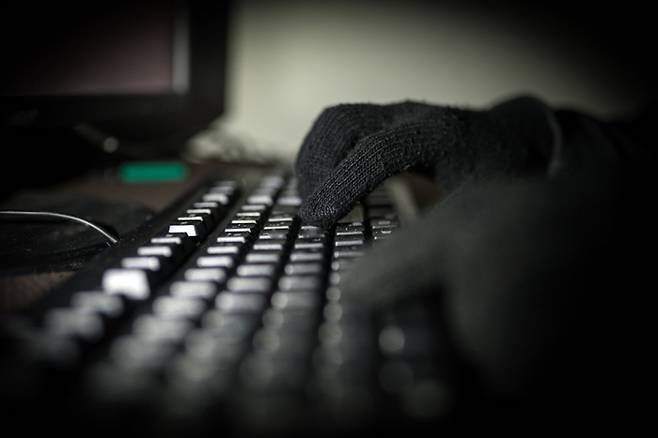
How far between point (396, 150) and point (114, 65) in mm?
467

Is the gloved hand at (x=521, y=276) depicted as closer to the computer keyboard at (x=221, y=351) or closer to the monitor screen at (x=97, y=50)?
the computer keyboard at (x=221, y=351)

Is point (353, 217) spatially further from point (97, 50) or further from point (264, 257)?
point (97, 50)

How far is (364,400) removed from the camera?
205 mm

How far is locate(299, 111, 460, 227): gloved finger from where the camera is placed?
0.44 m

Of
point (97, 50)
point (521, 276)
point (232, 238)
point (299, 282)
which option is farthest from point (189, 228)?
point (97, 50)

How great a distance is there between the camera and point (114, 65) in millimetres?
733

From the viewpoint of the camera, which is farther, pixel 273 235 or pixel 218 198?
pixel 218 198

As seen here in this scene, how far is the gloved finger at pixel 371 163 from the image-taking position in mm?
439

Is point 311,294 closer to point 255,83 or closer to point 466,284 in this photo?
point 466,284

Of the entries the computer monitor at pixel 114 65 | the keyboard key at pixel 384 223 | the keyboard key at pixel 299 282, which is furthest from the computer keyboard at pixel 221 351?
the computer monitor at pixel 114 65

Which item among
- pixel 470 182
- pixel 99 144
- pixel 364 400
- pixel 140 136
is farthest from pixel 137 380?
pixel 140 136

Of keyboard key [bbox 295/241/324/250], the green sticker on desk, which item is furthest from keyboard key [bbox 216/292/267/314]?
the green sticker on desk

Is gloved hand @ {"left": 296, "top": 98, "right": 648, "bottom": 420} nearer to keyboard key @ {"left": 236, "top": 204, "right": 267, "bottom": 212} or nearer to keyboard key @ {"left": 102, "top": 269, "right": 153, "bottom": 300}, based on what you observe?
keyboard key @ {"left": 102, "top": 269, "right": 153, "bottom": 300}

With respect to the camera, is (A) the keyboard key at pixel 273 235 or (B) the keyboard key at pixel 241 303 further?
(A) the keyboard key at pixel 273 235
